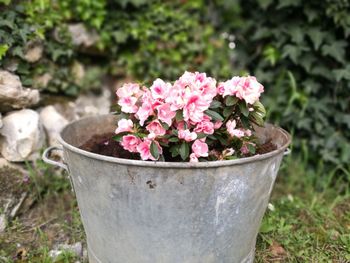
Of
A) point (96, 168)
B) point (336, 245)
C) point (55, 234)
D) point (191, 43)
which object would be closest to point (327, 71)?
point (191, 43)

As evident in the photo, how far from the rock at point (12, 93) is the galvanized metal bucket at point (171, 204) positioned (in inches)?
31.0

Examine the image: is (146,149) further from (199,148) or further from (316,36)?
(316,36)

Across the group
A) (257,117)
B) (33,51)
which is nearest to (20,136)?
(33,51)

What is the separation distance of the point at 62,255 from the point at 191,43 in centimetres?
184

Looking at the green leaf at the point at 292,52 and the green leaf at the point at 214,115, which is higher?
the green leaf at the point at 214,115

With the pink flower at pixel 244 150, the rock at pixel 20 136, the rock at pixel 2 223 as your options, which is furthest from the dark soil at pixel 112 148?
the rock at pixel 2 223

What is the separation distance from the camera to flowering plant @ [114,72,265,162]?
55.4 inches

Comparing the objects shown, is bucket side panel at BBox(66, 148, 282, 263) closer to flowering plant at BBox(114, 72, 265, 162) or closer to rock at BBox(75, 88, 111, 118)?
flowering plant at BBox(114, 72, 265, 162)

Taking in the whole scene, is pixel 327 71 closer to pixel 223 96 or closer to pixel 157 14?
pixel 157 14

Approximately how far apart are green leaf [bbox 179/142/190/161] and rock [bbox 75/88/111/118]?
149cm

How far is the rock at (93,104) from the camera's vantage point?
9.12ft

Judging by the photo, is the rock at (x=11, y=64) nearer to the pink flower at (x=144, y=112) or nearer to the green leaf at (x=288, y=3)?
the pink flower at (x=144, y=112)

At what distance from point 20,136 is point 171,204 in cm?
121

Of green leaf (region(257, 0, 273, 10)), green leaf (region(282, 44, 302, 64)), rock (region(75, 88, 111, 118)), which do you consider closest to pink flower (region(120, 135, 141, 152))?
rock (region(75, 88, 111, 118))
